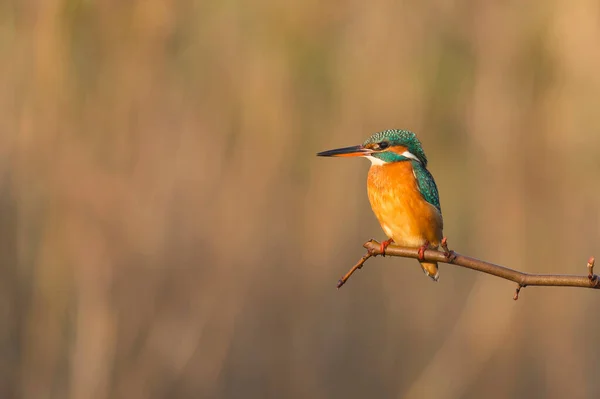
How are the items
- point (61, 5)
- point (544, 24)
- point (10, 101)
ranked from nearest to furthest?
point (61, 5)
point (10, 101)
point (544, 24)

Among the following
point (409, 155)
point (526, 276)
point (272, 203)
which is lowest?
point (272, 203)

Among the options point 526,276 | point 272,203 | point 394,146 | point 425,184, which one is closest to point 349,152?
point 394,146

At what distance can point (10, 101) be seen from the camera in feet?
14.2

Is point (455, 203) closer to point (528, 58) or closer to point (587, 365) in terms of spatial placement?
point (528, 58)

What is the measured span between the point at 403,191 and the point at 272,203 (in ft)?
8.21

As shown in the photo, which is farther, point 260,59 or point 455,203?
point 455,203

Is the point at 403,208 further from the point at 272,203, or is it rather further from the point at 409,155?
the point at 272,203

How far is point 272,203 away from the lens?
17.9 ft

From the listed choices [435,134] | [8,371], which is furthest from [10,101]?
[435,134]

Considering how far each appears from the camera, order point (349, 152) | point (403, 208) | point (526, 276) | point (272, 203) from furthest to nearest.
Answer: point (272, 203) < point (403, 208) < point (349, 152) < point (526, 276)

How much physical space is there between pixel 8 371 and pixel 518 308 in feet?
9.44

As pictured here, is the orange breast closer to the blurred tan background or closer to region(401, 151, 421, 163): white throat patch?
region(401, 151, 421, 163): white throat patch

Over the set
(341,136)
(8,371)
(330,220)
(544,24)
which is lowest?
(8,371)

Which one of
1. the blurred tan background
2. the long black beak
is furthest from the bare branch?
the blurred tan background
